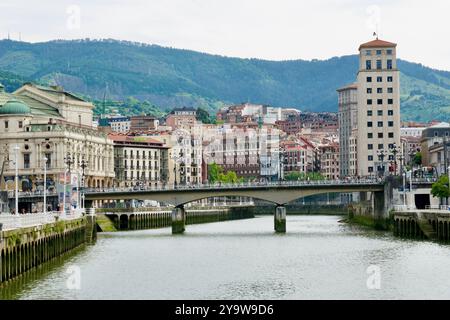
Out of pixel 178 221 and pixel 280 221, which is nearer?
pixel 280 221

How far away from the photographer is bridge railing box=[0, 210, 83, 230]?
73.9 meters

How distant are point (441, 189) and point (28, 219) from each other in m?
57.4

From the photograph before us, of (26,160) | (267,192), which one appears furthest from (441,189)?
(26,160)

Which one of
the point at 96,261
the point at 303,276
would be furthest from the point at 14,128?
the point at 303,276

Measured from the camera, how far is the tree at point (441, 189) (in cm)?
12893

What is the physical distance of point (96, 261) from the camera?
90875 mm

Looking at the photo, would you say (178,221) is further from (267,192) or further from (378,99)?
(378,99)

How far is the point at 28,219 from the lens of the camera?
8362 centimetres

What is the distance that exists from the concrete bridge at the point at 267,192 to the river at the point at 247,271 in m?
26.9

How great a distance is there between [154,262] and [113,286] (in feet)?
59.2

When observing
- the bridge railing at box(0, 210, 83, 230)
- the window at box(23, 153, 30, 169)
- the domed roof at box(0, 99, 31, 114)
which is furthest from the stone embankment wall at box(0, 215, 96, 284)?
the domed roof at box(0, 99, 31, 114)

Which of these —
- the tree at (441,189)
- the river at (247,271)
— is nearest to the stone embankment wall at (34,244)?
the river at (247,271)

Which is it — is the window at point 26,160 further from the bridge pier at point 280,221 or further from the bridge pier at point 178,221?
the bridge pier at point 280,221

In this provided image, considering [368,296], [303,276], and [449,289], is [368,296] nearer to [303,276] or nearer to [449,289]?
[449,289]
